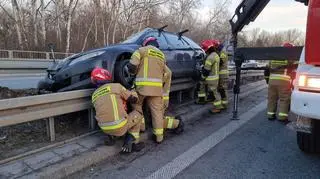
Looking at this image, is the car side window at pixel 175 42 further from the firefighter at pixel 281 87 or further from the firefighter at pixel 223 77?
the firefighter at pixel 281 87

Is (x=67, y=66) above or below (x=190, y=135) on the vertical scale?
above

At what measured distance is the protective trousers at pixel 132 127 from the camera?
473cm

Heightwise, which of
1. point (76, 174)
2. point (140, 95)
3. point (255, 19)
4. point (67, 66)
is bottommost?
point (76, 174)

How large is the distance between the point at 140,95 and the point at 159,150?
88 cm

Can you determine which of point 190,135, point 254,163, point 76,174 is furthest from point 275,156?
point 76,174

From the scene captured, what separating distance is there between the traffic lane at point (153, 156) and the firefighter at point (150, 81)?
32 centimetres

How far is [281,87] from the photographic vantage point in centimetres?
700

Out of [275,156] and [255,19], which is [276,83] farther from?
[275,156]

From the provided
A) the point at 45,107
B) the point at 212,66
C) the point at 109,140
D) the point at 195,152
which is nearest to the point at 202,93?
the point at 212,66

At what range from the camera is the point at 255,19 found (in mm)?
8281

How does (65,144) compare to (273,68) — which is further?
(273,68)

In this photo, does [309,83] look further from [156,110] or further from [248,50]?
[248,50]

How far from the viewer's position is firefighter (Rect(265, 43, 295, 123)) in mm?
6953

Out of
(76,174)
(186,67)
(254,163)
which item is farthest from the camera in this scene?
(186,67)
